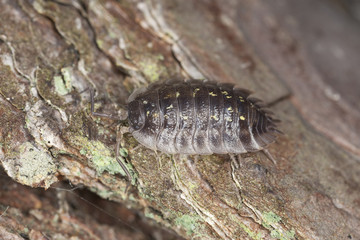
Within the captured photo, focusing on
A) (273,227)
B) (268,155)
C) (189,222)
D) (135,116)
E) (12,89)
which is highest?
(268,155)

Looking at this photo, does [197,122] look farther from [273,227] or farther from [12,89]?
[12,89]

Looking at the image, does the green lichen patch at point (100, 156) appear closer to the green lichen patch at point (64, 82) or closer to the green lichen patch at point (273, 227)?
the green lichen patch at point (64, 82)

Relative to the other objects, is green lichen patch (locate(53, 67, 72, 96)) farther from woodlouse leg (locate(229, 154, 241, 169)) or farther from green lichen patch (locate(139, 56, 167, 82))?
woodlouse leg (locate(229, 154, 241, 169))

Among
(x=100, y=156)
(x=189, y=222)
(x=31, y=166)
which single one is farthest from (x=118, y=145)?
(x=189, y=222)

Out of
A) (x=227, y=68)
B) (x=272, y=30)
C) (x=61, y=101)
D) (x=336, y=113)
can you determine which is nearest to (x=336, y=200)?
(x=336, y=113)

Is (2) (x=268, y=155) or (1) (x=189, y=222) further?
(2) (x=268, y=155)

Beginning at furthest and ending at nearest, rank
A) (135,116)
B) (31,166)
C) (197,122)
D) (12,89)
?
(135,116) < (197,122) < (12,89) < (31,166)

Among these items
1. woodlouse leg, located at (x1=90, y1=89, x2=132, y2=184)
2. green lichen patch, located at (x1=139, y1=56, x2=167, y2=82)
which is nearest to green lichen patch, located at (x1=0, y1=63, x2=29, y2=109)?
woodlouse leg, located at (x1=90, y1=89, x2=132, y2=184)
